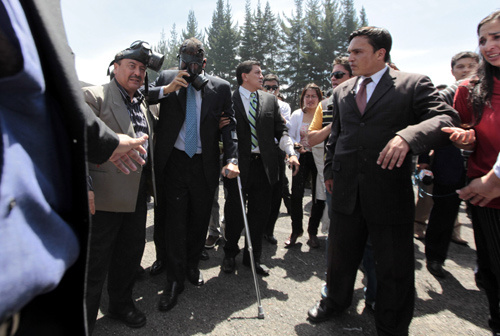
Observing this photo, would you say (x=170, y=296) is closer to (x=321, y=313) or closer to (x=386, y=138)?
(x=321, y=313)

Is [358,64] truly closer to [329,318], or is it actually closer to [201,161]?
[201,161]

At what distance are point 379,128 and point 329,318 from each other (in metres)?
1.68

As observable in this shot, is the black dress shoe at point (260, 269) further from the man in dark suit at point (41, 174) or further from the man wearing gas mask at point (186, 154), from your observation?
the man in dark suit at point (41, 174)

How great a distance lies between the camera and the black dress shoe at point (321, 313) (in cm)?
266

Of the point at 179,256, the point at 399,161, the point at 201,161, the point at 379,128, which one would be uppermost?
the point at 379,128

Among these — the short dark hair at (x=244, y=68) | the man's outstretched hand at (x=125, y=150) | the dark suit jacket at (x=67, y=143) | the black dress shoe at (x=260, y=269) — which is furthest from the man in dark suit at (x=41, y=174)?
the short dark hair at (x=244, y=68)

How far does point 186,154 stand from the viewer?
10.1ft

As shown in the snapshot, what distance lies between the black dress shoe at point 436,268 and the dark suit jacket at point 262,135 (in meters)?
2.11

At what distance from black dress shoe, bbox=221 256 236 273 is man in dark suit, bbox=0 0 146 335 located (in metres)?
2.80

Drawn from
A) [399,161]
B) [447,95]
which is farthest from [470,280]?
[399,161]

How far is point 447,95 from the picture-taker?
8.04 feet

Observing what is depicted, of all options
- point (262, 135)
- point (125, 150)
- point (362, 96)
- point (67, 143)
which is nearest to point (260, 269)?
point (262, 135)

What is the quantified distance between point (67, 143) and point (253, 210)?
2.94 metres

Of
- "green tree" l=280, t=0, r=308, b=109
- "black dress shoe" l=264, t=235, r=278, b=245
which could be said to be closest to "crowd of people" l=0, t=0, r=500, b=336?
"black dress shoe" l=264, t=235, r=278, b=245
